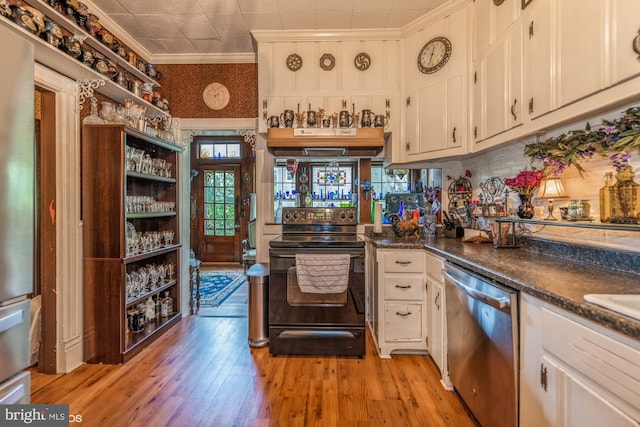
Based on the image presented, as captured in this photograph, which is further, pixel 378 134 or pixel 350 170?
pixel 350 170

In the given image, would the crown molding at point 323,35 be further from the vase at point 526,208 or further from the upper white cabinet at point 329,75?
the vase at point 526,208

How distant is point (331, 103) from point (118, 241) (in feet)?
7.07

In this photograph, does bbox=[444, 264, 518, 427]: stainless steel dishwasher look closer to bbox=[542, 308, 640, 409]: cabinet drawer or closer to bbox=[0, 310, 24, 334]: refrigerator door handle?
bbox=[542, 308, 640, 409]: cabinet drawer

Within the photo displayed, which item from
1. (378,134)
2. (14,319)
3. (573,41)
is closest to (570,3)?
(573,41)

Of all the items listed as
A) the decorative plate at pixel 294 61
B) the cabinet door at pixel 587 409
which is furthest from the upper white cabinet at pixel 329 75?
the cabinet door at pixel 587 409

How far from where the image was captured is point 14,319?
3.59 feet

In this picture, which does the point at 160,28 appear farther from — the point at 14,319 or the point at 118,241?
the point at 14,319

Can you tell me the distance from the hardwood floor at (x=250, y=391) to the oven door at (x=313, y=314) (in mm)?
104

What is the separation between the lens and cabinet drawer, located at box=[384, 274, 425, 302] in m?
2.31

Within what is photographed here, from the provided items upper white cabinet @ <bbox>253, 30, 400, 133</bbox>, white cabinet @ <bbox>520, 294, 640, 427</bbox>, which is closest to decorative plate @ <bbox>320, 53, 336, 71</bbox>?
upper white cabinet @ <bbox>253, 30, 400, 133</bbox>

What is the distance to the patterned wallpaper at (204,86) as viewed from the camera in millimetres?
3172

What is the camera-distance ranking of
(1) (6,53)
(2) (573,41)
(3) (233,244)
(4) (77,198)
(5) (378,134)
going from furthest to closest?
(3) (233,244), (5) (378,134), (4) (77,198), (2) (573,41), (1) (6,53)

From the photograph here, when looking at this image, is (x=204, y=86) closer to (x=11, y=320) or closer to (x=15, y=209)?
(x=15, y=209)

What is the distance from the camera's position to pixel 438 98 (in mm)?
2545
